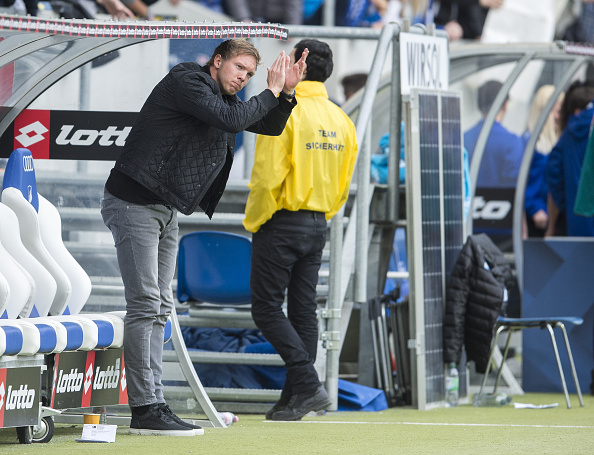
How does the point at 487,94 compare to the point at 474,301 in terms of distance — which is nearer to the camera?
the point at 474,301

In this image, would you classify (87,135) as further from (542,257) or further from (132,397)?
(542,257)

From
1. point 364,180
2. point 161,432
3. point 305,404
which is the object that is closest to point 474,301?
point 364,180

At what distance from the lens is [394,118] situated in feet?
24.7

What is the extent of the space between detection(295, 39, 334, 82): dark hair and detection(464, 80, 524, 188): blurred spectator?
3580 millimetres

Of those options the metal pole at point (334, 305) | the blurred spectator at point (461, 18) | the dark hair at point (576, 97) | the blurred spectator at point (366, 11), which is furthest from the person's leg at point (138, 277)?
the blurred spectator at point (461, 18)

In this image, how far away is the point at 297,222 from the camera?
606 cm

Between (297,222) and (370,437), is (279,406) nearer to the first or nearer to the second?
(297,222)

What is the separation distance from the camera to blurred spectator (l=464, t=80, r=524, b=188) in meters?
9.68

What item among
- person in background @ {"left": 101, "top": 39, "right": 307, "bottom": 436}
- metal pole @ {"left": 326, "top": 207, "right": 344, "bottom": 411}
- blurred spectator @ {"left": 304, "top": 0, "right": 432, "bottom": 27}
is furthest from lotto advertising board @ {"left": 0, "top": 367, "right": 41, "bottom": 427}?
blurred spectator @ {"left": 304, "top": 0, "right": 432, "bottom": 27}

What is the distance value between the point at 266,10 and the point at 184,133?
27.7 ft

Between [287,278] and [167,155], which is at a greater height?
[167,155]

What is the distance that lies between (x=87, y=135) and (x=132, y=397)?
4.71ft

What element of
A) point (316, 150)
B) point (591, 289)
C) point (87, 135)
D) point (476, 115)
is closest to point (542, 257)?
point (591, 289)

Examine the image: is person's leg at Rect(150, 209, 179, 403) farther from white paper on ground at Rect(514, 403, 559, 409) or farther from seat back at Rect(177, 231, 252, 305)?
white paper on ground at Rect(514, 403, 559, 409)
